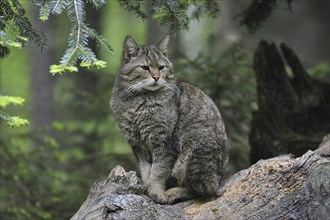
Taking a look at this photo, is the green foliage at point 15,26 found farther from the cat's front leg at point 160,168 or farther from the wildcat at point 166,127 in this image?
the cat's front leg at point 160,168

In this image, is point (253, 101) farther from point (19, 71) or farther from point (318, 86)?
point (19, 71)

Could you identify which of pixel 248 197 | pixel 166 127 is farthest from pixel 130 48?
pixel 248 197

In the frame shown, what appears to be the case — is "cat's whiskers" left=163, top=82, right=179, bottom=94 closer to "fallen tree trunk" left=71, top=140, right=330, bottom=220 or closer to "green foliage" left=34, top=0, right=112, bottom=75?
"fallen tree trunk" left=71, top=140, right=330, bottom=220

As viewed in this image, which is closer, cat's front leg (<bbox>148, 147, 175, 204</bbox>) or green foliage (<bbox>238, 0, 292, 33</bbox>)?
cat's front leg (<bbox>148, 147, 175, 204</bbox>)

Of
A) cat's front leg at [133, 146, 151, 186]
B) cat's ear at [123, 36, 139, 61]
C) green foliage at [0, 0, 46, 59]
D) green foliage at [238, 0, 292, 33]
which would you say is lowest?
cat's front leg at [133, 146, 151, 186]

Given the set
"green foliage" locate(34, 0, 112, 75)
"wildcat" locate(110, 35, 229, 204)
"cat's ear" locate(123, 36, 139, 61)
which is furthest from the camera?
"cat's ear" locate(123, 36, 139, 61)

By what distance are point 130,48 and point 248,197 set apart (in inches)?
82.9

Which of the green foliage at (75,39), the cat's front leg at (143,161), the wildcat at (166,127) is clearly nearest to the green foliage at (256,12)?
the wildcat at (166,127)

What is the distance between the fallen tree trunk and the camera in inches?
173

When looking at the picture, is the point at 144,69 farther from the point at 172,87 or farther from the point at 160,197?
the point at 160,197

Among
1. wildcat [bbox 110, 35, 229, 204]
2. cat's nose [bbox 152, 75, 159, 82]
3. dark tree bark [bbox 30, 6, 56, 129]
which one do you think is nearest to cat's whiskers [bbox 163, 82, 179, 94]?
wildcat [bbox 110, 35, 229, 204]

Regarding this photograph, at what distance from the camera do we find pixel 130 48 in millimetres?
6016

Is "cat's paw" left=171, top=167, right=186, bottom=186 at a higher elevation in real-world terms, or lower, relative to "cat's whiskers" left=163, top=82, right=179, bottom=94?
lower

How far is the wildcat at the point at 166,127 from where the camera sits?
551 cm
